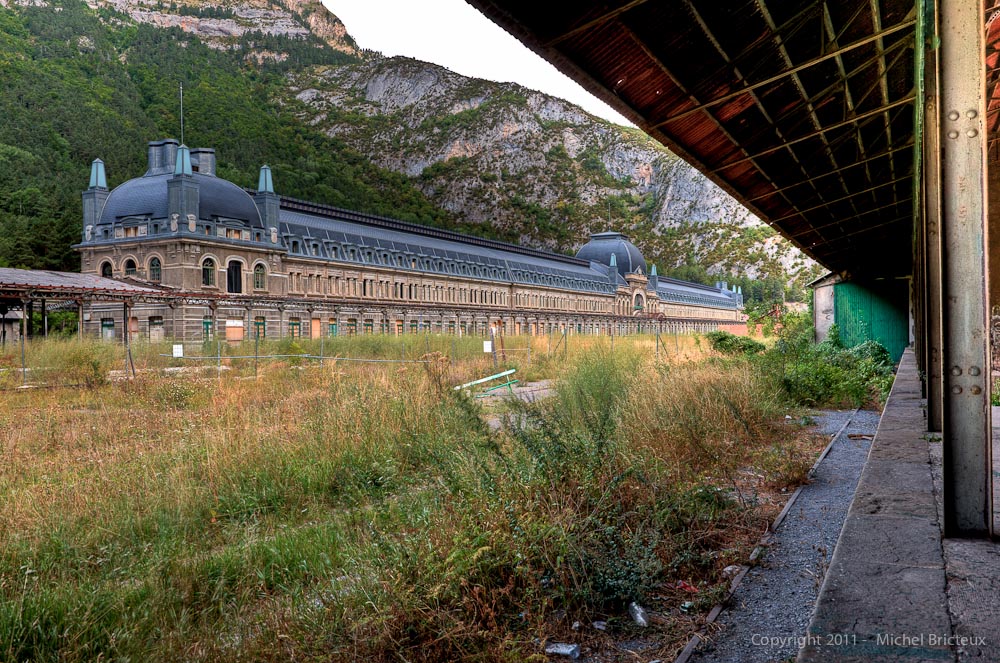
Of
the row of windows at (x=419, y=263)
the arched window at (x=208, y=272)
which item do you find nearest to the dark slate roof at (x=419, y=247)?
the row of windows at (x=419, y=263)

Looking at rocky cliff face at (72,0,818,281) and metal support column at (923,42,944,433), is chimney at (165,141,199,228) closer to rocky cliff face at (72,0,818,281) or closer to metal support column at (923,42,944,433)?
metal support column at (923,42,944,433)

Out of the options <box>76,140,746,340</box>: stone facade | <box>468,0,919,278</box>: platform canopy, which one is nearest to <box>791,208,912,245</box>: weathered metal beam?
<box>468,0,919,278</box>: platform canopy

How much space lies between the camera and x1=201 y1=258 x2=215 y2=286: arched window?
1710 inches

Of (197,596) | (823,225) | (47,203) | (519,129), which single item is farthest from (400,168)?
(197,596)

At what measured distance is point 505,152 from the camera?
177 m

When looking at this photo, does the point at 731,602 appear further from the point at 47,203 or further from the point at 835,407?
the point at 47,203

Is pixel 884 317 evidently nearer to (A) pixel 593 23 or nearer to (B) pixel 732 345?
(B) pixel 732 345

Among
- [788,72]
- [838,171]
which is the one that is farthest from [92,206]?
[788,72]

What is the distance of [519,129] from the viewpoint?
7072 inches

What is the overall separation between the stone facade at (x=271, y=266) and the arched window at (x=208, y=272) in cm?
7

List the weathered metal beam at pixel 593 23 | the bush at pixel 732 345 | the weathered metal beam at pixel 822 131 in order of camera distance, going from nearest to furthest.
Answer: the weathered metal beam at pixel 593 23 < the weathered metal beam at pixel 822 131 < the bush at pixel 732 345

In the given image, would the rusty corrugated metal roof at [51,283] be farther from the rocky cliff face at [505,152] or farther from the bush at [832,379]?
the rocky cliff face at [505,152]

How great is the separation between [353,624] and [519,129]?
7240 inches

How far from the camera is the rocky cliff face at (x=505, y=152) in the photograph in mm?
166125
